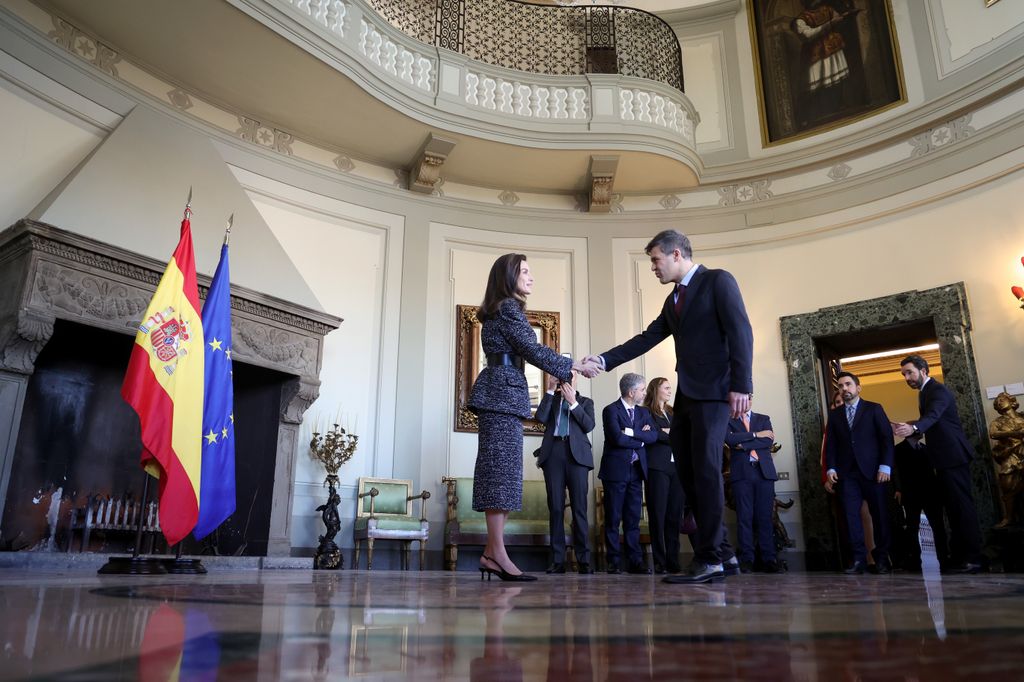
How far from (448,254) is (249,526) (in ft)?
12.1

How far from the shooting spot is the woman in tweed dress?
2994mm

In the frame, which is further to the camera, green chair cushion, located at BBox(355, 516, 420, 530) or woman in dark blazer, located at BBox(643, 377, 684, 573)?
green chair cushion, located at BBox(355, 516, 420, 530)

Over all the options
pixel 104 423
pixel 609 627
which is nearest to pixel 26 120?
pixel 104 423

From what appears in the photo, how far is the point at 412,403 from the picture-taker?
7551mm

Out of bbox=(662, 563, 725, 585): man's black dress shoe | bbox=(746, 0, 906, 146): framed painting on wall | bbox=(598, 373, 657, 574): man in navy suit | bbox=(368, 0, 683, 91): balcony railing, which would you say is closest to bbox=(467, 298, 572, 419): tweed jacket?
bbox=(662, 563, 725, 585): man's black dress shoe

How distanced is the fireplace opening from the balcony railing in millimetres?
4426

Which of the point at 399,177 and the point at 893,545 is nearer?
the point at 893,545

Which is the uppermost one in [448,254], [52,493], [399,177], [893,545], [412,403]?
[399,177]

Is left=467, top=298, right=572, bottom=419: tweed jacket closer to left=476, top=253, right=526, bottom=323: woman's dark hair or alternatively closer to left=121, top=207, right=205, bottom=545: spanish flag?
left=476, top=253, right=526, bottom=323: woman's dark hair

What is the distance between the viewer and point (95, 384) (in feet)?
18.4

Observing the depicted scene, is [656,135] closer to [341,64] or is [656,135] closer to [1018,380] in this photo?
[341,64]

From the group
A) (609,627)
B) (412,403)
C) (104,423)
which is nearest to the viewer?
(609,627)

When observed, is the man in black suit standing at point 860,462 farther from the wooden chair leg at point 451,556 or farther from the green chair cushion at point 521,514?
the wooden chair leg at point 451,556

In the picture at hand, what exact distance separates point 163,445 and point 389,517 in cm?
327
